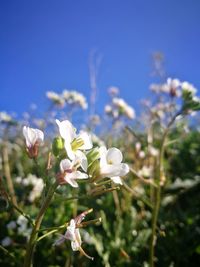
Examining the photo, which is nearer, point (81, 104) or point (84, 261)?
point (84, 261)

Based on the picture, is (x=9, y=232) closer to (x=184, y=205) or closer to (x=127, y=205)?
(x=127, y=205)

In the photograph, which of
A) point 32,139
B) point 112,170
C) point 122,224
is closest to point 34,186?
point 122,224

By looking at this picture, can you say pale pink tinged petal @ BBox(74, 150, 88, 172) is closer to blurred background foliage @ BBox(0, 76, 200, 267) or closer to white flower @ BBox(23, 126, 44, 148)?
white flower @ BBox(23, 126, 44, 148)

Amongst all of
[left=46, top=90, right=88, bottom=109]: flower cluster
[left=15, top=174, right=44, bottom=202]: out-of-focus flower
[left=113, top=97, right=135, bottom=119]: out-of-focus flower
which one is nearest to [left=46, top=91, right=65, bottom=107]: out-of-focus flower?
[left=46, top=90, right=88, bottom=109]: flower cluster

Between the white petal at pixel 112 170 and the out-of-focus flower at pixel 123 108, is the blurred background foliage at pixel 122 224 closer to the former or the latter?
the out-of-focus flower at pixel 123 108

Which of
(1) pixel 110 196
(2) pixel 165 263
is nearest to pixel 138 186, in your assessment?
(1) pixel 110 196

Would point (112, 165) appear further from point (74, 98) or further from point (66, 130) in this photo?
point (74, 98)

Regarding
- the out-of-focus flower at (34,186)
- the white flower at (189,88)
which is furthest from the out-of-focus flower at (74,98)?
the white flower at (189,88)
